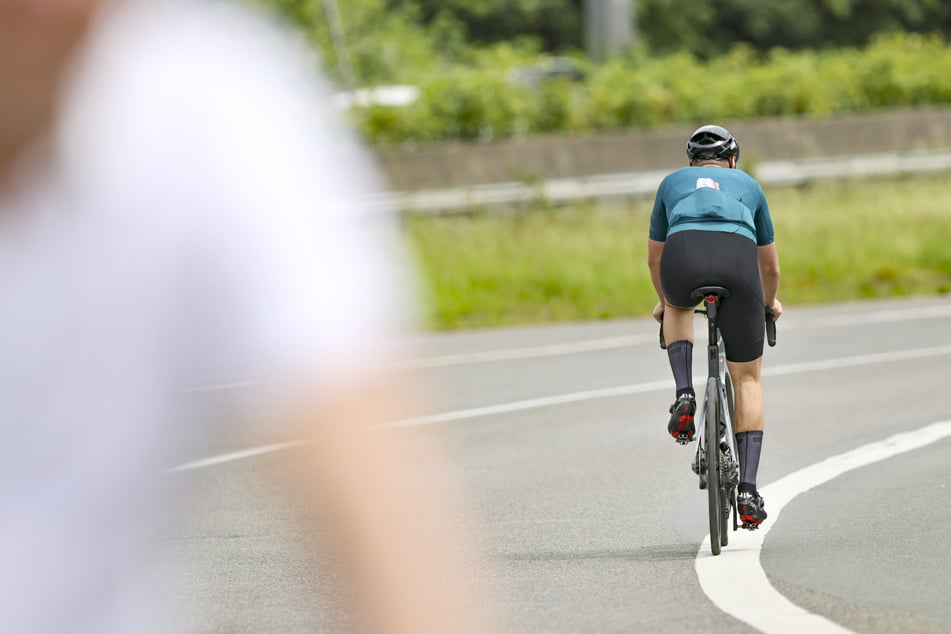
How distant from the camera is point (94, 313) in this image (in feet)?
6.42

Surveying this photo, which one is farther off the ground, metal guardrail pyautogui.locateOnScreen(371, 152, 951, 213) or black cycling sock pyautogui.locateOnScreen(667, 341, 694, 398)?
black cycling sock pyautogui.locateOnScreen(667, 341, 694, 398)

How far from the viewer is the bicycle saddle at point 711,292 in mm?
6609

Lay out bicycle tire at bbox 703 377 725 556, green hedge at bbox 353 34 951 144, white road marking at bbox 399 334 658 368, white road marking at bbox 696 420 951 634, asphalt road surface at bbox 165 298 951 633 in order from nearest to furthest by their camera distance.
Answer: white road marking at bbox 696 420 951 634, asphalt road surface at bbox 165 298 951 633, bicycle tire at bbox 703 377 725 556, white road marking at bbox 399 334 658 368, green hedge at bbox 353 34 951 144

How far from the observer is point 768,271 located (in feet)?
22.9

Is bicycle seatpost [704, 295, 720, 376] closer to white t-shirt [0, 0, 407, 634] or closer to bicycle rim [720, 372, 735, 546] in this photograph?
bicycle rim [720, 372, 735, 546]

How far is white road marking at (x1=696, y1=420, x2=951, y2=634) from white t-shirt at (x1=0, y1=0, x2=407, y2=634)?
3.48 meters

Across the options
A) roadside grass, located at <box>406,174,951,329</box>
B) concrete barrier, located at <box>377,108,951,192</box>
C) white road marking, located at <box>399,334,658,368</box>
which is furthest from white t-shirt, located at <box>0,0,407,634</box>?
concrete barrier, located at <box>377,108,951,192</box>

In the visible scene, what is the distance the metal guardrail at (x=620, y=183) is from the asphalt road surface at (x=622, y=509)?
27.2ft

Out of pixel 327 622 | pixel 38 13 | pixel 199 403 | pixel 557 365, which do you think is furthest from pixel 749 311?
pixel 557 365

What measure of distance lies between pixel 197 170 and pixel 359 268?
0.20 meters

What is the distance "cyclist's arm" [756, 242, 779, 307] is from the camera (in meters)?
6.96

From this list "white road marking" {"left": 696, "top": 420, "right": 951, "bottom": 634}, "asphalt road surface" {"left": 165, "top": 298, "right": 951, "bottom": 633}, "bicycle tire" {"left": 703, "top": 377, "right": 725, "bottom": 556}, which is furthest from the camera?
"bicycle tire" {"left": 703, "top": 377, "right": 725, "bottom": 556}

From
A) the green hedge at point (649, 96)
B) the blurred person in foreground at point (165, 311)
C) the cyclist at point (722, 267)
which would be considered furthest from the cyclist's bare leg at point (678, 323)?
the green hedge at point (649, 96)

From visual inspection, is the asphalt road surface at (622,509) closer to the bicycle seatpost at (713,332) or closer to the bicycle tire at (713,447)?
the bicycle tire at (713,447)
